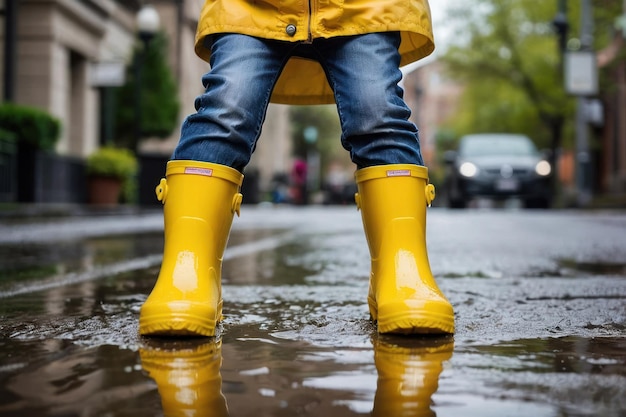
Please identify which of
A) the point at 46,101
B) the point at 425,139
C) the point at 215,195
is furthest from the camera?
the point at 425,139

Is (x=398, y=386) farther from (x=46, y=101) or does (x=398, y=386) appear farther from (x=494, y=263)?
(x=46, y=101)

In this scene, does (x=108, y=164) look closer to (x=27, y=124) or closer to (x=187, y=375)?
(x=27, y=124)

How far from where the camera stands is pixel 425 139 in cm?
9294

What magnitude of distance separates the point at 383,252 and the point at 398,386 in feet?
2.75

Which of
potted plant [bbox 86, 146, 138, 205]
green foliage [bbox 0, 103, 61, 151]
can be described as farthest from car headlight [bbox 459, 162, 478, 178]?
green foliage [bbox 0, 103, 61, 151]

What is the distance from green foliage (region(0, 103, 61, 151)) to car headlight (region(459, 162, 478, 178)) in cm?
790

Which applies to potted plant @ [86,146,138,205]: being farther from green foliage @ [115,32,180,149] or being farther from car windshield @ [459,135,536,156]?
car windshield @ [459,135,536,156]

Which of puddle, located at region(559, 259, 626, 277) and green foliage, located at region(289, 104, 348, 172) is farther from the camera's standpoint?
green foliage, located at region(289, 104, 348, 172)

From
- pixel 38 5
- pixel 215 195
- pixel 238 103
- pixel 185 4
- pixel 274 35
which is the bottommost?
pixel 215 195

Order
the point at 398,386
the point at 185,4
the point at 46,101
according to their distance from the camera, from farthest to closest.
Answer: the point at 185,4 → the point at 46,101 → the point at 398,386

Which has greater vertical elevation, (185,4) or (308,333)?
(185,4)

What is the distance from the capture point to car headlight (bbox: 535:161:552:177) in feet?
54.3

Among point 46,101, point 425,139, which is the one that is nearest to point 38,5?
point 46,101

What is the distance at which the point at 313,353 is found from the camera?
5.50 feet
